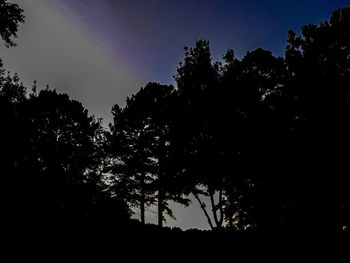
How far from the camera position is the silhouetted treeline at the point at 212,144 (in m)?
9.33

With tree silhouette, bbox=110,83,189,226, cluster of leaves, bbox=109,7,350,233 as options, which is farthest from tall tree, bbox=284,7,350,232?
tree silhouette, bbox=110,83,189,226

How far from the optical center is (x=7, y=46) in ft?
30.8

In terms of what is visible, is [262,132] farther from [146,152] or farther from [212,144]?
[146,152]

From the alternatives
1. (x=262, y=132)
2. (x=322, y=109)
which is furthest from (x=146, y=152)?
(x=322, y=109)

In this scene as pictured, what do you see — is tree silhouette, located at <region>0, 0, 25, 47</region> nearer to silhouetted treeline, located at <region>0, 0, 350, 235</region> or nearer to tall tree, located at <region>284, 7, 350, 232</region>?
silhouetted treeline, located at <region>0, 0, 350, 235</region>

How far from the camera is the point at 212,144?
14.9m

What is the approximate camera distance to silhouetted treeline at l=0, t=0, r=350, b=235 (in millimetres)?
9328

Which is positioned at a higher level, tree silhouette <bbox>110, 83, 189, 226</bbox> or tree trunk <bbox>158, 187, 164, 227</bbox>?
tree silhouette <bbox>110, 83, 189, 226</bbox>

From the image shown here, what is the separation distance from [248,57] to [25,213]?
15317 millimetres

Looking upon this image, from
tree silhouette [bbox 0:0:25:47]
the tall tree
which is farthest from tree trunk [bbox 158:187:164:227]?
tree silhouette [bbox 0:0:25:47]

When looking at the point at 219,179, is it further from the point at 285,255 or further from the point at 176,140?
the point at 285,255

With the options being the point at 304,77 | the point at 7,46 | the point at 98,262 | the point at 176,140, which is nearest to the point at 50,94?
the point at 7,46

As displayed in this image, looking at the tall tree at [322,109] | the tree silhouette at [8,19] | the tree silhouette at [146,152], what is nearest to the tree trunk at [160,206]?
the tree silhouette at [146,152]

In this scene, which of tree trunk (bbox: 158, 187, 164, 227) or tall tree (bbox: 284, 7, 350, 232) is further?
tree trunk (bbox: 158, 187, 164, 227)
